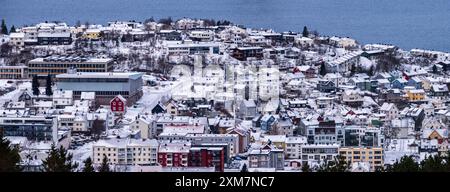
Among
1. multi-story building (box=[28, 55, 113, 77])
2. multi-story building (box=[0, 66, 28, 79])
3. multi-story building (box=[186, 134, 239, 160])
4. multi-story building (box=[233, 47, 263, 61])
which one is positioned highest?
multi-story building (box=[233, 47, 263, 61])

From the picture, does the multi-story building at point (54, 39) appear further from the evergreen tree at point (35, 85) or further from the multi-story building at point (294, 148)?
the multi-story building at point (294, 148)

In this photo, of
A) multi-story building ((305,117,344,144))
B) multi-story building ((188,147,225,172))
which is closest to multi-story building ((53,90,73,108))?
multi-story building ((305,117,344,144))

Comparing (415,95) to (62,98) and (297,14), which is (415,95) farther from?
(297,14)

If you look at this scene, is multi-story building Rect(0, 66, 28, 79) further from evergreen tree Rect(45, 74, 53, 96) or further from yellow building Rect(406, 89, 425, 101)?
yellow building Rect(406, 89, 425, 101)

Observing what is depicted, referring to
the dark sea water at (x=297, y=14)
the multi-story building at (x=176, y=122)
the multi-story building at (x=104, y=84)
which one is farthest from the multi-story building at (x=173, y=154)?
the dark sea water at (x=297, y=14)

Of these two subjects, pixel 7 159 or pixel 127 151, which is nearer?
pixel 7 159

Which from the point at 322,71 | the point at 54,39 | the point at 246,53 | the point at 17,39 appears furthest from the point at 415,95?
the point at 17,39
